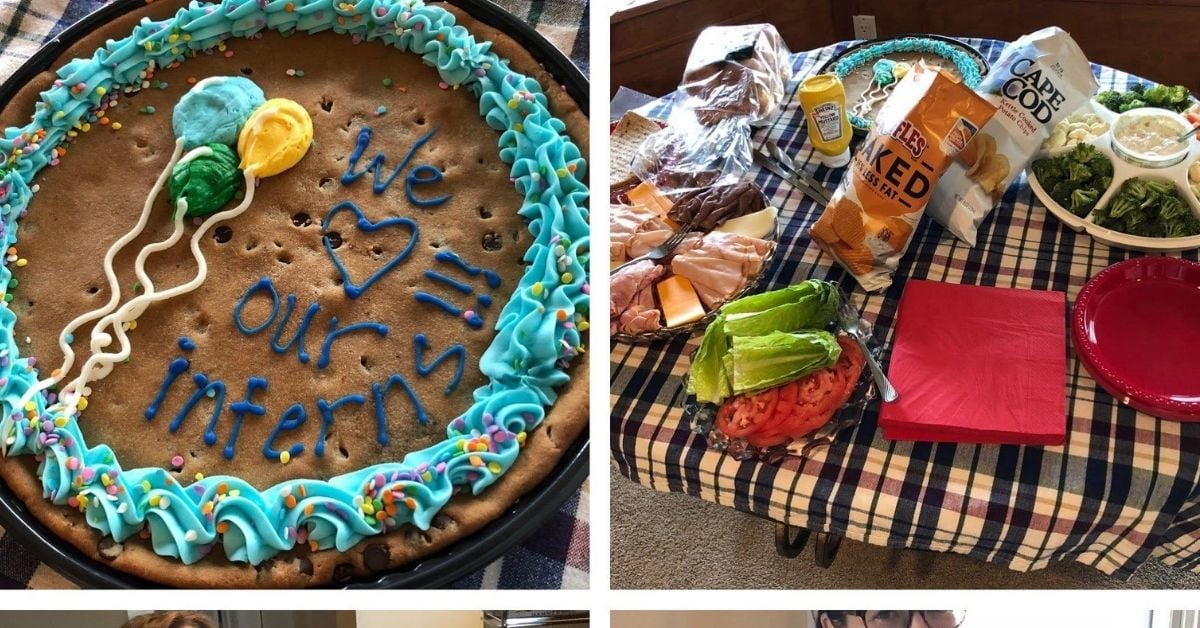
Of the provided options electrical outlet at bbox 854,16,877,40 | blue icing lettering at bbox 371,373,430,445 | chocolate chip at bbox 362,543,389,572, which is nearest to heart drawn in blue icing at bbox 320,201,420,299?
blue icing lettering at bbox 371,373,430,445

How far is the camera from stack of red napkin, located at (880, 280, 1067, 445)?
97 centimetres

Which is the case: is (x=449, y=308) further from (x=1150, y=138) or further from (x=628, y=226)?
(x=1150, y=138)

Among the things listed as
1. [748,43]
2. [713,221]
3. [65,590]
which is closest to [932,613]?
[713,221]

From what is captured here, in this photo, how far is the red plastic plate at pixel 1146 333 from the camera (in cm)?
99

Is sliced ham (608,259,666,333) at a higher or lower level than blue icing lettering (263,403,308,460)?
higher

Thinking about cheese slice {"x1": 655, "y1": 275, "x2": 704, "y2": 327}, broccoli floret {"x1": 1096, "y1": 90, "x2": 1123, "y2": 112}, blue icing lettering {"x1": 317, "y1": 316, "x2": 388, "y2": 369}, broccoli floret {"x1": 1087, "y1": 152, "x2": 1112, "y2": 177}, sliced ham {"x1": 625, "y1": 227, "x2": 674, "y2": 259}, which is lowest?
broccoli floret {"x1": 1087, "y1": 152, "x2": 1112, "y2": 177}

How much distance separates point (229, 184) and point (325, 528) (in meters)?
0.56

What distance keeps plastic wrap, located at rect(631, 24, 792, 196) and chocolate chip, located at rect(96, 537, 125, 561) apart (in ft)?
2.62

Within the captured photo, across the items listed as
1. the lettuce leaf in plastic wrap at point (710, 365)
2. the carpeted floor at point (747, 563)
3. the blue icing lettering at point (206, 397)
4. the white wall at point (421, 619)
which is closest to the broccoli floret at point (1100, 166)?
the lettuce leaf in plastic wrap at point (710, 365)

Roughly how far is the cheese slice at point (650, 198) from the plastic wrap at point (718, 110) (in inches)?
0.5

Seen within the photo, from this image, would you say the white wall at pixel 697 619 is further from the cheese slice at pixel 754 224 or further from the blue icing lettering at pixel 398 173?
the blue icing lettering at pixel 398 173

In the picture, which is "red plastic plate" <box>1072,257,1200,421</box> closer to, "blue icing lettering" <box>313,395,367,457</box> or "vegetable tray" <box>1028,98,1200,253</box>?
"vegetable tray" <box>1028,98,1200,253</box>

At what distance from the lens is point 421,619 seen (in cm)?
132

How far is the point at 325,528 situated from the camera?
Result: 1072mm
